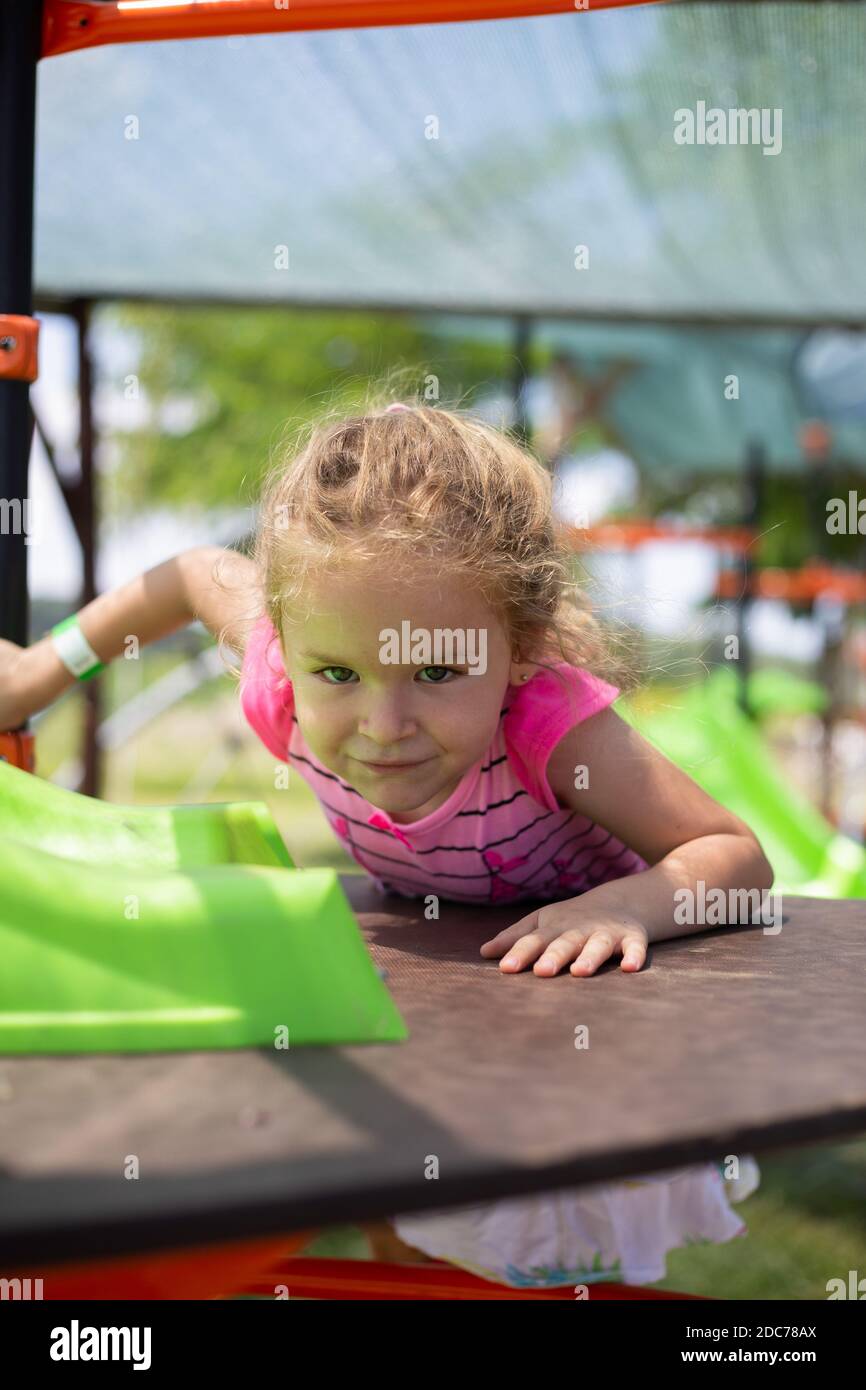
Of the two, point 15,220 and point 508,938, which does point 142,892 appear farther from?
point 15,220

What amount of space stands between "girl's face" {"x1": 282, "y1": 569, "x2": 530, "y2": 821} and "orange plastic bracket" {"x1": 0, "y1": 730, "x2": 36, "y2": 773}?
1.42 ft

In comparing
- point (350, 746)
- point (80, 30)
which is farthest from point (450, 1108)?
point (80, 30)

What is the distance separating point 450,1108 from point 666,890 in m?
0.56

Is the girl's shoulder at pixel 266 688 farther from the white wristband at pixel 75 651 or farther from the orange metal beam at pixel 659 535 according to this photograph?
the orange metal beam at pixel 659 535

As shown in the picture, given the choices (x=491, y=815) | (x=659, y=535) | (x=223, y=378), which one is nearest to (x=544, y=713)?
(x=491, y=815)

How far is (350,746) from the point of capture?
118cm

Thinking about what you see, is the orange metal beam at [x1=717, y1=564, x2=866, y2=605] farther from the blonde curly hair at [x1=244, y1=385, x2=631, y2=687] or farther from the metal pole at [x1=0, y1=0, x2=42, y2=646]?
the metal pole at [x1=0, y1=0, x2=42, y2=646]

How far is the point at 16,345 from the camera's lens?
4.53 feet

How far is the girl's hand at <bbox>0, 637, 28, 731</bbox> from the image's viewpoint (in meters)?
1.46

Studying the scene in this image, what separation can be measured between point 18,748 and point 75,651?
15cm

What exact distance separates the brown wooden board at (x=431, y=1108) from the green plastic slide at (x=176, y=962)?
19 mm

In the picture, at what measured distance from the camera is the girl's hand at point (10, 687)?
1.46 m
